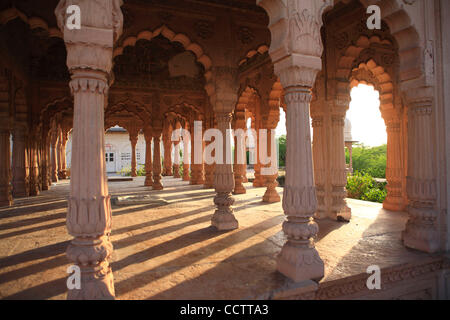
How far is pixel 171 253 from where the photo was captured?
385cm

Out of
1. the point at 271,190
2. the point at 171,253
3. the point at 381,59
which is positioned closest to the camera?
the point at 171,253

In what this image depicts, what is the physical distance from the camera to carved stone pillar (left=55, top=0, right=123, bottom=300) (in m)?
2.45

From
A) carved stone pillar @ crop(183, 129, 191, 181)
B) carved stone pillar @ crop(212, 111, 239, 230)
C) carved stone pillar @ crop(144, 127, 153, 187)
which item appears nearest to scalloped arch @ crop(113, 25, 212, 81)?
carved stone pillar @ crop(212, 111, 239, 230)

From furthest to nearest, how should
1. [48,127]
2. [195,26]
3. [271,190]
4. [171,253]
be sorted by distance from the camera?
[48,127] < [271,190] < [195,26] < [171,253]

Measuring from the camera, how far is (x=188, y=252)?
153 inches

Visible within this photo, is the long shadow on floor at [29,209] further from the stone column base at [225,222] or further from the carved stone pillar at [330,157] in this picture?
the carved stone pillar at [330,157]

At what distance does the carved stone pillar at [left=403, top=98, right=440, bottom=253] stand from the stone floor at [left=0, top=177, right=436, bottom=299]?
0.94 feet

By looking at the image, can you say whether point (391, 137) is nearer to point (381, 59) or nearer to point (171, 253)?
point (381, 59)

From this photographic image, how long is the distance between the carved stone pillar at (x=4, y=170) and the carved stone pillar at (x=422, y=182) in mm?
9018
